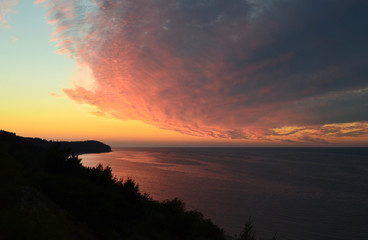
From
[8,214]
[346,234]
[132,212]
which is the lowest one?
[346,234]

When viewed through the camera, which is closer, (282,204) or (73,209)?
(73,209)

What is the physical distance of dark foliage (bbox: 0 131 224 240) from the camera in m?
9.09

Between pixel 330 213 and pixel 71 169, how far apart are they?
167 feet

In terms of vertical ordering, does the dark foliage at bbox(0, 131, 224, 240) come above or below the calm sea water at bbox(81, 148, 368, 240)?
above

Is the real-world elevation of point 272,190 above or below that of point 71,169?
below

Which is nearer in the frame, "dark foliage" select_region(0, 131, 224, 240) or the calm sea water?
"dark foliage" select_region(0, 131, 224, 240)

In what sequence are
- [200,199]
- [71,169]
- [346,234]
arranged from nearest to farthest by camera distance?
1. [71,169]
2. [346,234]
3. [200,199]

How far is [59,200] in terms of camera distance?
1842 cm

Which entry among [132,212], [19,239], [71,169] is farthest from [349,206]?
[19,239]

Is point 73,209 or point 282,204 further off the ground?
point 73,209

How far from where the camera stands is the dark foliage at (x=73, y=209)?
9.09 meters

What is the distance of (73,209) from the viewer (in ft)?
58.3

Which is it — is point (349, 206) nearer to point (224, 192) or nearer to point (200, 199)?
point (224, 192)

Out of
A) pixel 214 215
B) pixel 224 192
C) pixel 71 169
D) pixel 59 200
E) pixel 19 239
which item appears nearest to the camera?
pixel 19 239
